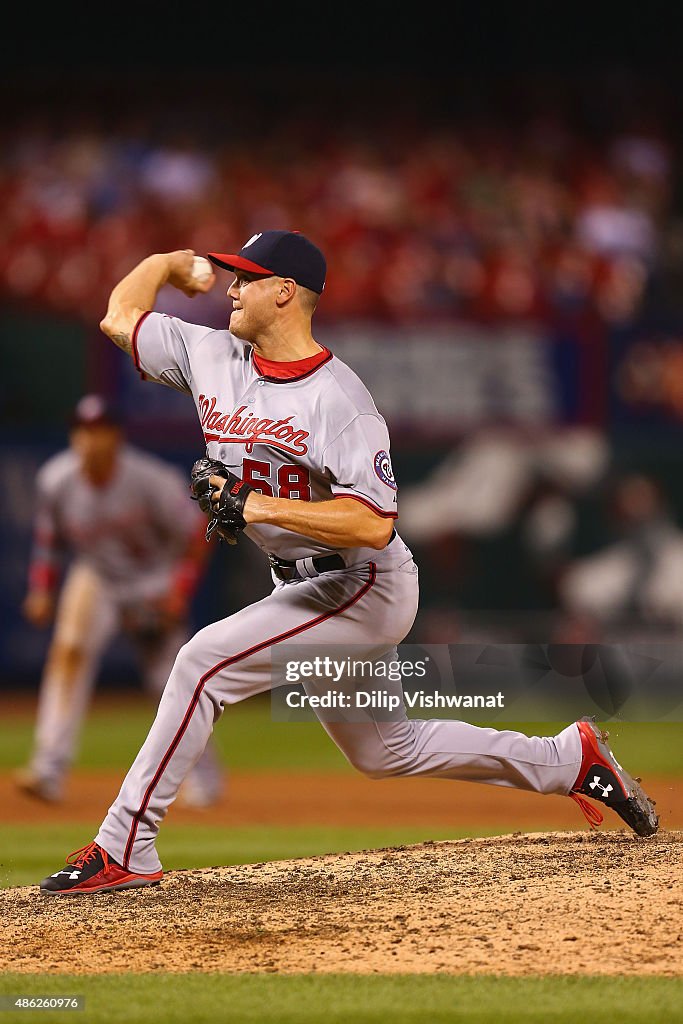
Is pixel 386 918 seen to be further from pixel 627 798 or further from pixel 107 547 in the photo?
pixel 107 547

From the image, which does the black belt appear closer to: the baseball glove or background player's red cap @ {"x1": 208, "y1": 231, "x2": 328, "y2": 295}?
the baseball glove

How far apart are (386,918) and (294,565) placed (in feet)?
3.60

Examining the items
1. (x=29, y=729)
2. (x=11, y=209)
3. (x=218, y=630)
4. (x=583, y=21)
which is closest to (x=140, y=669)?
(x=29, y=729)

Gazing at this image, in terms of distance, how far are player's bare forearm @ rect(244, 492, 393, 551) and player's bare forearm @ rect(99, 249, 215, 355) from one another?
88cm

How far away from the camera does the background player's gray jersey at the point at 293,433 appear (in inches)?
165

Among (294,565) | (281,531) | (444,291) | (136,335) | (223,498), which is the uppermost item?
(444,291)

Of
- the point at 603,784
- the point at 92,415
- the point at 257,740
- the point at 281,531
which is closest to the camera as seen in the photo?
the point at 281,531

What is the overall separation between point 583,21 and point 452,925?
43.7ft

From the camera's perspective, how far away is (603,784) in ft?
15.8

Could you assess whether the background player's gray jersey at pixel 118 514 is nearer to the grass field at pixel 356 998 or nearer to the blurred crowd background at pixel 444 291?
the blurred crowd background at pixel 444 291

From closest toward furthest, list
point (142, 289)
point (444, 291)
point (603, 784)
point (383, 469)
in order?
1. point (383, 469)
2. point (142, 289)
3. point (603, 784)
4. point (444, 291)

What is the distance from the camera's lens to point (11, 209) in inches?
569

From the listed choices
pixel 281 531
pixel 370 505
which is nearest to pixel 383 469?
pixel 370 505

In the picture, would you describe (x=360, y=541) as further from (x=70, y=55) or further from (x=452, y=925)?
(x=70, y=55)
